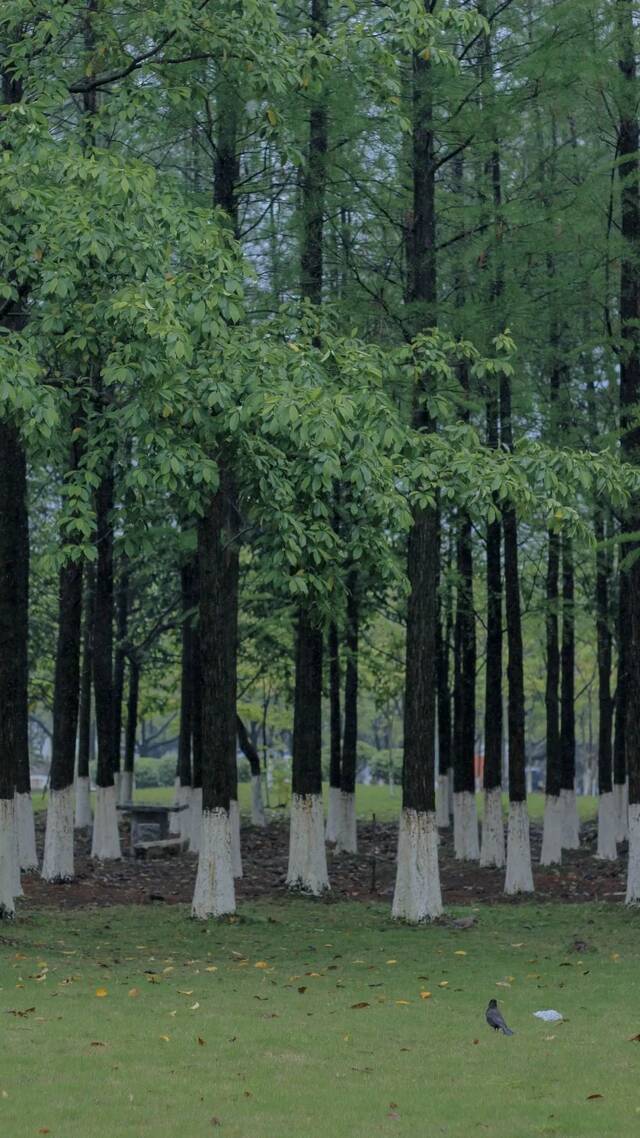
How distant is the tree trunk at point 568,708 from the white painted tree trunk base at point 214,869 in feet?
30.3

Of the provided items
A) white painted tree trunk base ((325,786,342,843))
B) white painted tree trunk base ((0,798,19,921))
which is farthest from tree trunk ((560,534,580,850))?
white painted tree trunk base ((0,798,19,921))

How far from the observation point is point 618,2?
63.1ft

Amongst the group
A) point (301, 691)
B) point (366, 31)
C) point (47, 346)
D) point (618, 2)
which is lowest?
point (301, 691)

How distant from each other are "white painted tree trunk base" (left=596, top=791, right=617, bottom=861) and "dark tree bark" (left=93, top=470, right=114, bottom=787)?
9.36 m

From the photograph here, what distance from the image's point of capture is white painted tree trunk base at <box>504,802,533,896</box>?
2184 centimetres

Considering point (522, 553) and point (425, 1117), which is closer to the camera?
point (425, 1117)

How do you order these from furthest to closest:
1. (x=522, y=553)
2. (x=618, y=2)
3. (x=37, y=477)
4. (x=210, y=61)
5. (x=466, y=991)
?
(x=37, y=477) < (x=522, y=553) < (x=618, y=2) < (x=210, y=61) < (x=466, y=991)

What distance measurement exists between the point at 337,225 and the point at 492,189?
8.62 ft

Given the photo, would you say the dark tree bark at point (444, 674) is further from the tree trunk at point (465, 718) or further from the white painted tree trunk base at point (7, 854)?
the white painted tree trunk base at point (7, 854)

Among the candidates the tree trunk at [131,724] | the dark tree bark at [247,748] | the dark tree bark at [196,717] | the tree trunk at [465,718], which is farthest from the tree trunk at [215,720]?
the tree trunk at [131,724]

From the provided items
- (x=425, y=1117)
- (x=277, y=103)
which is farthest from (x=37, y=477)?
(x=425, y=1117)

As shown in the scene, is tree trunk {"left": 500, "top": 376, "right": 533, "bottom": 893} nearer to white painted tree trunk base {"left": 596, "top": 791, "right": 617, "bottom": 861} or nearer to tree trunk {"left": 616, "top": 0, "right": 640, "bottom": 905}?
tree trunk {"left": 616, "top": 0, "right": 640, "bottom": 905}

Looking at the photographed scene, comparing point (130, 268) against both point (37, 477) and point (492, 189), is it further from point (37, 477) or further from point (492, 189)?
point (37, 477)

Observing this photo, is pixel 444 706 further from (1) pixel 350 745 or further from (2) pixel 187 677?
(2) pixel 187 677
